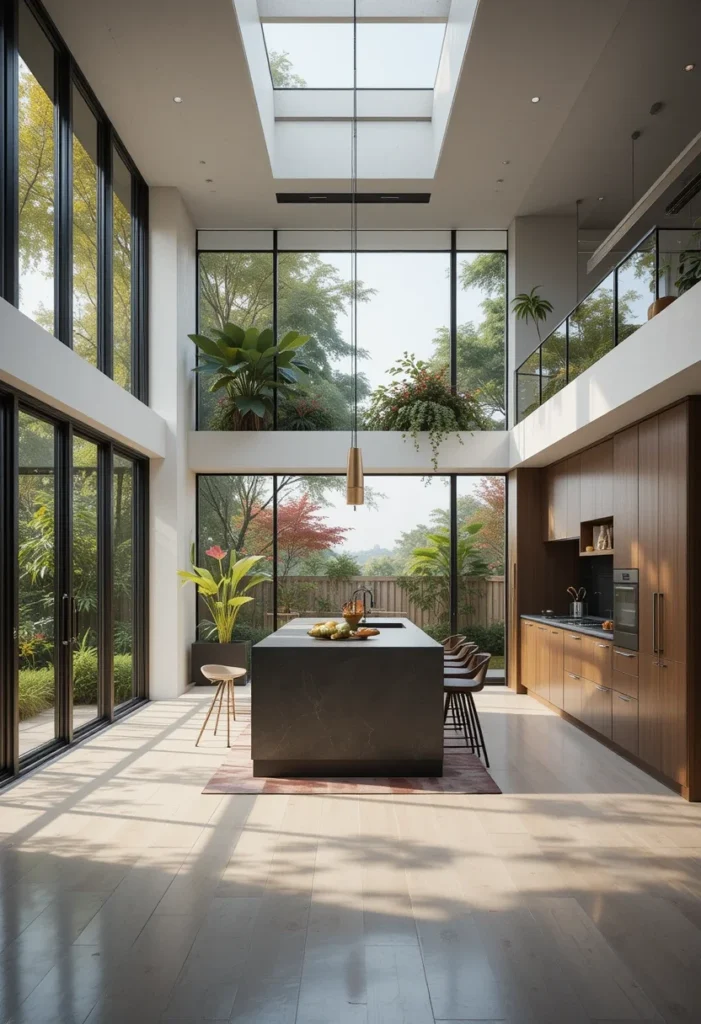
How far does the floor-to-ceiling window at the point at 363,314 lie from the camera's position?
10562 mm

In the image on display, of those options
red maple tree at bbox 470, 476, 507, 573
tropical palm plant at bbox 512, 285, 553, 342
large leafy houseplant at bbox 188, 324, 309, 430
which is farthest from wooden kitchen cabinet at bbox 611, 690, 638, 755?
large leafy houseplant at bbox 188, 324, 309, 430

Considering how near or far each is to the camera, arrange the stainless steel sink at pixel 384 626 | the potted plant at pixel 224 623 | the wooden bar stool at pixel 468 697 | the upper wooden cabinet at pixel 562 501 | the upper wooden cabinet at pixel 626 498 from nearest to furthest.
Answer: the wooden bar stool at pixel 468 697, the upper wooden cabinet at pixel 626 498, the stainless steel sink at pixel 384 626, the upper wooden cabinet at pixel 562 501, the potted plant at pixel 224 623

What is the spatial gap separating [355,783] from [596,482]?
370cm

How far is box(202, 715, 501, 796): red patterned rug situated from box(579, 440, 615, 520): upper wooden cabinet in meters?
2.70

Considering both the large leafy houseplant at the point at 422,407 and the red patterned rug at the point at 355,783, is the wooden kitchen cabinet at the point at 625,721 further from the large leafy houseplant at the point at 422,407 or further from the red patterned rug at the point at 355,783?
the large leafy houseplant at the point at 422,407

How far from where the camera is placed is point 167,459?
927 cm

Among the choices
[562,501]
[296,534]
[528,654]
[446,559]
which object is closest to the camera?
[562,501]

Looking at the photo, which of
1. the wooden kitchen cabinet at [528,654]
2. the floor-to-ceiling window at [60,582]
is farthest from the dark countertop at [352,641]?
the wooden kitchen cabinet at [528,654]

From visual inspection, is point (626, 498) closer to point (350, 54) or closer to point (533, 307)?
point (533, 307)

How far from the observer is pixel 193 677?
9906mm

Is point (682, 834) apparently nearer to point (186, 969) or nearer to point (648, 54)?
point (186, 969)

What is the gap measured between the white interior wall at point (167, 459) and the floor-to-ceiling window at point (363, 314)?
3.98 ft

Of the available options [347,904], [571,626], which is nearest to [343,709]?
[347,904]

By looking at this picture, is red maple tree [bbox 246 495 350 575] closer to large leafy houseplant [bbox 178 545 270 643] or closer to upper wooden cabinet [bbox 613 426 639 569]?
large leafy houseplant [bbox 178 545 270 643]
